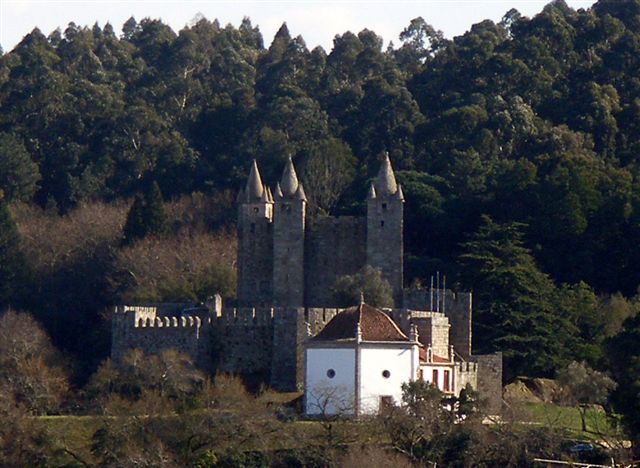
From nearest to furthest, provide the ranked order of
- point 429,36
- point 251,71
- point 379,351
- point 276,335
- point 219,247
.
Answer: point 379,351, point 276,335, point 219,247, point 251,71, point 429,36

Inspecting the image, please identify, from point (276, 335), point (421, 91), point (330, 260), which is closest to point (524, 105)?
point (421, 91)

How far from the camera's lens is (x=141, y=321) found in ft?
227

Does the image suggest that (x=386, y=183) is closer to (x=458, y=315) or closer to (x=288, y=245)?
(x=288, y=245)

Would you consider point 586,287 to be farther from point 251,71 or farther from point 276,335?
point 251,71

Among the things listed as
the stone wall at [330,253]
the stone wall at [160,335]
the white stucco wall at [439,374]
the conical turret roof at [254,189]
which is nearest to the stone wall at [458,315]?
the white stucco wall at [439,374]

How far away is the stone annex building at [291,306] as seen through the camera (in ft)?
219

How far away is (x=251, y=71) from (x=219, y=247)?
25389 millimetres

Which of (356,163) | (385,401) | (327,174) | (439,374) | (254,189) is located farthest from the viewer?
(356,163)

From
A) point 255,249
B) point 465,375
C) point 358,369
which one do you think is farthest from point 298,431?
point 255,249

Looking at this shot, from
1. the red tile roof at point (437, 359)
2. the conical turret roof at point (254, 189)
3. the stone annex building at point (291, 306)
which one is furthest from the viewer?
the conical turret roof at point (254, 189)

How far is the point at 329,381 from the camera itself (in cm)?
6334

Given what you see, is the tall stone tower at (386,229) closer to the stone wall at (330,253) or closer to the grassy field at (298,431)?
the stone wall at (330,253)

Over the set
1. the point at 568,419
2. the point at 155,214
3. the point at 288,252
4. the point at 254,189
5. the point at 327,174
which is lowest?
the point at 568,419

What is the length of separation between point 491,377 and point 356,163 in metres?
23.6
